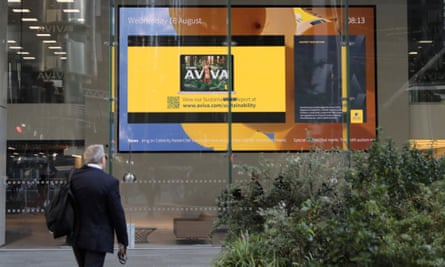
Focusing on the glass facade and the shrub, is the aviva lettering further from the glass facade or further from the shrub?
the shrub

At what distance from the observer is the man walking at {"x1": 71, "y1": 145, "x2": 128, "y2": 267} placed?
5.61 metres

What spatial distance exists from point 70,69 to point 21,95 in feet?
4.02

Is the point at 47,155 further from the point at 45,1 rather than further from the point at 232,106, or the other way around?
the point at 232,106

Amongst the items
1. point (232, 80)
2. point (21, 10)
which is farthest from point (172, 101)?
point (21, 10)

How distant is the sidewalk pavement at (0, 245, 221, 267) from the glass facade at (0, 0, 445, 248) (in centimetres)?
79

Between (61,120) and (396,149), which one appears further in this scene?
(61,120)

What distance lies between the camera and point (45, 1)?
523 inches

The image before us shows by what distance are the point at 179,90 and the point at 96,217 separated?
758 centimetres

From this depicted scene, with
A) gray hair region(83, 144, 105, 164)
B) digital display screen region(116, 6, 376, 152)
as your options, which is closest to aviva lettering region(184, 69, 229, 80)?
digital display screen region(116, 6, 376, 152)

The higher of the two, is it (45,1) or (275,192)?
(45,1)

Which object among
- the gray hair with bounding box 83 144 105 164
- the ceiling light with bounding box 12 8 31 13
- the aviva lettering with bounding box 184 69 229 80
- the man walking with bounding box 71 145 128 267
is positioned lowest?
the man walking with bounding box 71 145 128 267

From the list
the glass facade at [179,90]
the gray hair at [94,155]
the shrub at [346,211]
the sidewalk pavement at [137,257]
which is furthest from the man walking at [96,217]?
the glass facade at [179,90]

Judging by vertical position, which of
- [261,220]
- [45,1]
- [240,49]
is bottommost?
[261,220]

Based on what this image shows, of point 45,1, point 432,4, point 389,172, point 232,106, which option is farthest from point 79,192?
Result: point 432,4
